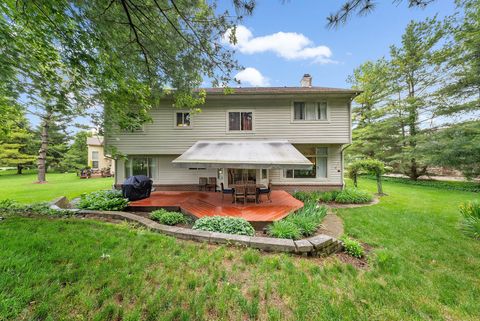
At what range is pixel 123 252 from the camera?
14.5ft

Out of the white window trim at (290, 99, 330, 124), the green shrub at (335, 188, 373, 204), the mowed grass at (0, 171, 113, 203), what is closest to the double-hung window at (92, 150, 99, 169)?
the mowed grass at (0, 171, 113, 203)

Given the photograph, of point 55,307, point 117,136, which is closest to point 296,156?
point 55,307

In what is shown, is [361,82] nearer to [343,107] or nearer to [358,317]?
[343,107]

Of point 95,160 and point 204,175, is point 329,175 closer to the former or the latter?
point 204,175

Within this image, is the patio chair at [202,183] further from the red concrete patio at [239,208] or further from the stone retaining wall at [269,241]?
the stone retaining wall at [269,241]

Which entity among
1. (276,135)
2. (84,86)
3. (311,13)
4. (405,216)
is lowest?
(405,216)

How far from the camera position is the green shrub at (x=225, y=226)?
5.80 meters

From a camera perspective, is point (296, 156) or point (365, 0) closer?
point (365, 0)

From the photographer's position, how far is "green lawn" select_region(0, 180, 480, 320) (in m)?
2.89

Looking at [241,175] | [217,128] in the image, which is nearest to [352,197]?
[241,175]

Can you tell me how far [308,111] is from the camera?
13.0 m

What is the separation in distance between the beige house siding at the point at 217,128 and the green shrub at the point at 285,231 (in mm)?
7950

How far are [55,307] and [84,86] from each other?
24.0ft

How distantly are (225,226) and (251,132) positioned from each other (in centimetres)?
839
